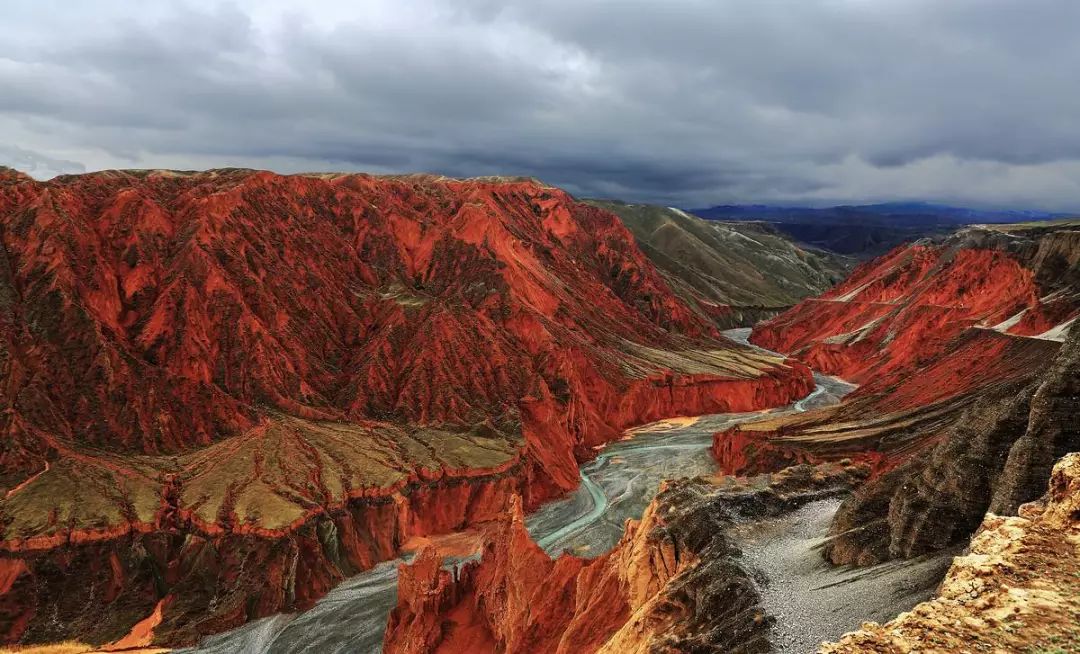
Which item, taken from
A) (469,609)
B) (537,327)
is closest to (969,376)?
(537,327)

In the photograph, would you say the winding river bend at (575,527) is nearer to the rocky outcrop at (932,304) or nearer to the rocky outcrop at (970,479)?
the rocky outcrop at (932,304)

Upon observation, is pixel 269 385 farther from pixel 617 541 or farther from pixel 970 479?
pixel 970 479

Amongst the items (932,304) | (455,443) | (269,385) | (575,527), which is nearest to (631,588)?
(575,527)

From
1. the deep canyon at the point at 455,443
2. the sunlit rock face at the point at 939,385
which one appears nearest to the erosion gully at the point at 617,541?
the deep canyon at the point at 455,443

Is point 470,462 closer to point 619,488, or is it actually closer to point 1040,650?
point 619,488

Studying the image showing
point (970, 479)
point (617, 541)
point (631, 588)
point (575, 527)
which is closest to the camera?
point (970, 479)

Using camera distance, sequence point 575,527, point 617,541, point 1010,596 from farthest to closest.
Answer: point 575,527 < point 617,541 < point 1010,596
